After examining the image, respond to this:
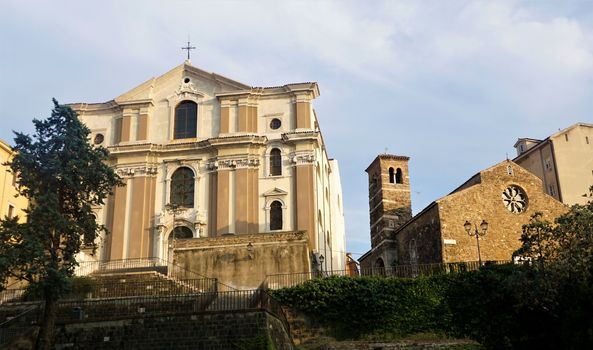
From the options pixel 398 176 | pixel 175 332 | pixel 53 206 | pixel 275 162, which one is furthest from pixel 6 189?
pixel 398 176

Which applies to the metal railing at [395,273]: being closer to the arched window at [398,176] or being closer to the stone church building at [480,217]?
the stone church building at [480,217]

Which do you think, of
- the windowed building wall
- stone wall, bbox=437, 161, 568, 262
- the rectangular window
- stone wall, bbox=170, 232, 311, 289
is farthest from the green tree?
the rectangular window

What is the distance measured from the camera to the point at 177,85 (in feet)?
147

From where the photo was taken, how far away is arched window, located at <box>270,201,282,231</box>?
4044 cm

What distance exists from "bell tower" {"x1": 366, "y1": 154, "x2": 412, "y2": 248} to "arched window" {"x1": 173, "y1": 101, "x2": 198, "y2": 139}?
14481mm

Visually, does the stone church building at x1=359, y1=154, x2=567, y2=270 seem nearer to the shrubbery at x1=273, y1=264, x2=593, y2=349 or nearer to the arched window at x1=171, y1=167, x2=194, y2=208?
the shrubbery at x1=273, y1=264, x2=593, y2=349

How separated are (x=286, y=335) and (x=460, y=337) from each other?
24.3 ft

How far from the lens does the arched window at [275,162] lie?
137 ft

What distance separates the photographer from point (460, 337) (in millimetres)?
28469

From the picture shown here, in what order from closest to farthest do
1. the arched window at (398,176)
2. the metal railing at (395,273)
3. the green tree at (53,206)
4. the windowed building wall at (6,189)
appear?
→ 1. the green tree at (53,206)
2. the metal railing at (395,273)
3. the windowed building wall at (6,189)
4. the arched window at (398,176)

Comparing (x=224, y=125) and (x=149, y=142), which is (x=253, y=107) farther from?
(x=149, y=142)

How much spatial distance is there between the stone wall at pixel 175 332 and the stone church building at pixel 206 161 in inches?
547

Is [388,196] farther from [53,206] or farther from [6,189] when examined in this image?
[53,206]

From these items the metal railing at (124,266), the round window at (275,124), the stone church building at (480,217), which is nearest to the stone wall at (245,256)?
the metal railing at (124,266)
